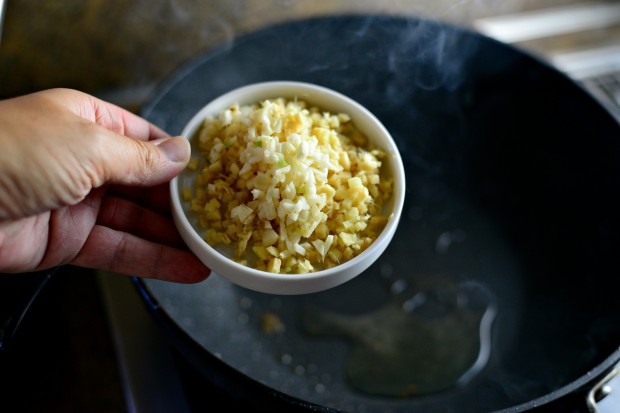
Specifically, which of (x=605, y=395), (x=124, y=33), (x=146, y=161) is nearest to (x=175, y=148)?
(x=146, y=161)

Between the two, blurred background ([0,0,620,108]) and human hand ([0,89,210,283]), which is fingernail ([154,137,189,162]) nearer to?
human hand ([0,89,210,283])

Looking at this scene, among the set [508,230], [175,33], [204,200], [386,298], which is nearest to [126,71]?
[175,33]

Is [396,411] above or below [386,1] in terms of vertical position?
below

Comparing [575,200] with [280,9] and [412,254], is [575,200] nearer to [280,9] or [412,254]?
[412,254]

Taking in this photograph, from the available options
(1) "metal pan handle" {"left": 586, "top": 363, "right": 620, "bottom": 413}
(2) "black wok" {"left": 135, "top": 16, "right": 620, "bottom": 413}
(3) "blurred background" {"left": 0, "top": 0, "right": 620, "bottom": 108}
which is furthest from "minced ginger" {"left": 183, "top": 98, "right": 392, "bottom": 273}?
(3) "blurred background" {"left": 0, "top": 0, "right": 620, "bottom": 108}

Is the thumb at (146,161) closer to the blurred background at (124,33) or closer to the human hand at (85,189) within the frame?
the human hand at (85,189)

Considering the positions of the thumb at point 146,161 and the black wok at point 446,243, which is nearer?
the thumb at point 146,161

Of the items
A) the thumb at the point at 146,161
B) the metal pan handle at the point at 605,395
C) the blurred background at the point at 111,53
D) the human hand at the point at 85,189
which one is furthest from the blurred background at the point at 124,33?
the metal pan handle at the point at 605,395
